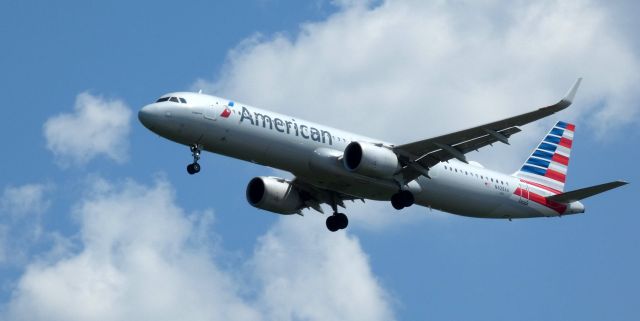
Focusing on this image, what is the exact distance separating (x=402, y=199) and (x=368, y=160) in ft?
11.4

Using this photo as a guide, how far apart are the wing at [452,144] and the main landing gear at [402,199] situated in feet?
2.52

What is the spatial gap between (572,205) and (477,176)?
5905 millimetres

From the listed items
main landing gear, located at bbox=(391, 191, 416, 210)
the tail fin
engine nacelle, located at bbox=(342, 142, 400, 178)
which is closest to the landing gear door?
the tail fin

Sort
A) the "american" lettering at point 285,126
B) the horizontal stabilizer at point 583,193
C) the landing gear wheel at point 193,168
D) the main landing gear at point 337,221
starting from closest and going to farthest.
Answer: the landing gear wheel at point 193,168, the "american" lettering at point 285,126, the horizontal stabilizer at point 583,193, the main landing gear at point 337,221

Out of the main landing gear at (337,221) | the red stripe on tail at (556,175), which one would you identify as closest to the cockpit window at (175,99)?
the main landing gear at (337,221)

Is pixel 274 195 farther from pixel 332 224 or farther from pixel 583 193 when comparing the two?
pixel 583 193

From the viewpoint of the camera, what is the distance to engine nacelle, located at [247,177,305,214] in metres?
57.6

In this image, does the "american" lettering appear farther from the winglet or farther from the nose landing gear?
the winglet

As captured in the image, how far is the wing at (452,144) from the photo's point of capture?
49912 millimetres

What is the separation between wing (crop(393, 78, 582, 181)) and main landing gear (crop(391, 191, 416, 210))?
30.3 inches

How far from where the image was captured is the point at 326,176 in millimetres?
51750

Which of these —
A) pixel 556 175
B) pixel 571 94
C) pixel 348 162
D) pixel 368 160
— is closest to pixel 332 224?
pixel 348 162

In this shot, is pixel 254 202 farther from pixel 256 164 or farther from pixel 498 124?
pixel 498 124

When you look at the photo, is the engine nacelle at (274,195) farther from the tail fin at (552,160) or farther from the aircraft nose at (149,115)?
the tail fin at (552,160)
